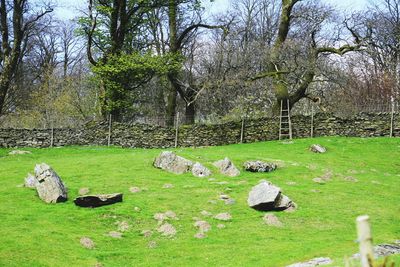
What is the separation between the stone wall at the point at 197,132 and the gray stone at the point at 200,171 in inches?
524

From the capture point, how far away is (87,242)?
13.4m

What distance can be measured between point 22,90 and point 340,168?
134 ft

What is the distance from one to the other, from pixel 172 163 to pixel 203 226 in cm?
693

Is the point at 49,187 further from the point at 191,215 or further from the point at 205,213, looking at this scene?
the point at 205,213

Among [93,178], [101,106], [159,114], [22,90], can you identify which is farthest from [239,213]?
[22,90]

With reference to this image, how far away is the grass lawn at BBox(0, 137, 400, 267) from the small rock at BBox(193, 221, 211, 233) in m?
0.19

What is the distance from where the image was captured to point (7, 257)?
11.4 metres

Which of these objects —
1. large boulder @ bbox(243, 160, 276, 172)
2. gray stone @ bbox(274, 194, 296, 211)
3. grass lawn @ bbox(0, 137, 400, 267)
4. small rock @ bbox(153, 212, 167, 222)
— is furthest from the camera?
large boulder @ bbox(243, 160, 276, 172)

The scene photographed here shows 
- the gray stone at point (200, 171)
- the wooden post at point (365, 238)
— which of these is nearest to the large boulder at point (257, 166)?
the gray stone at point (200, 171)

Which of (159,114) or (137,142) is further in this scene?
(159,114)

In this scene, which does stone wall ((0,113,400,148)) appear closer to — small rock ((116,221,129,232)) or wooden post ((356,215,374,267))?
small rock ((116,221,129,232))

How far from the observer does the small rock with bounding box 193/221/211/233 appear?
48.9 ft

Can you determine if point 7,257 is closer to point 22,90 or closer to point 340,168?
point 340,168

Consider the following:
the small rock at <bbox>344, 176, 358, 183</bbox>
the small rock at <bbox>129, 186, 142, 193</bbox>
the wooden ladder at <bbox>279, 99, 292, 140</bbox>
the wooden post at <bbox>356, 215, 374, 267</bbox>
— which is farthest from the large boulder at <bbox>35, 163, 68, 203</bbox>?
the wooden ladder at <bbox>279, 99, 292, 140</bbox>
